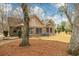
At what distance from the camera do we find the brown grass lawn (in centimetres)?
266

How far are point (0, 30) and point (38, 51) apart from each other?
387 millimetres

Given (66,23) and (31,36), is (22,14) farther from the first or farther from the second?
(66,23)

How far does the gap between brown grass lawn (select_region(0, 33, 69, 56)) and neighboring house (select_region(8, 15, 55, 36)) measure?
0.21 ft

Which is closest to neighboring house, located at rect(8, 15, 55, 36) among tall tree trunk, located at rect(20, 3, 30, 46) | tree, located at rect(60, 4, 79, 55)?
tall tree trunk, located at rect(20, 3, 30, 46)

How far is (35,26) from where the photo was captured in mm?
2654

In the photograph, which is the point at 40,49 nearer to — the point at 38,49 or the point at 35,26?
the point at 38,49

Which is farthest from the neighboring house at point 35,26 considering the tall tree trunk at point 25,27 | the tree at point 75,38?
the tree at point 75,38

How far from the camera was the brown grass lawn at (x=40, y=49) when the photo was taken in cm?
266

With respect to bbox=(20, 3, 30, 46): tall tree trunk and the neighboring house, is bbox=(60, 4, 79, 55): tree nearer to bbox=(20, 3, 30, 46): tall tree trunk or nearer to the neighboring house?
the neighboring house

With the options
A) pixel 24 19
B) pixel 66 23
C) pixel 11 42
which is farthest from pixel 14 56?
pixel 66 23

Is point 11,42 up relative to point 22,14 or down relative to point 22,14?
down

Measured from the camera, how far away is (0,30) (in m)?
2.67

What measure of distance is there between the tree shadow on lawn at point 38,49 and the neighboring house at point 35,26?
8cm

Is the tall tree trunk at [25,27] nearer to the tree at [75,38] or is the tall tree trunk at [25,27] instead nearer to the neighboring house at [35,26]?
the neighboring house at [35,26]
